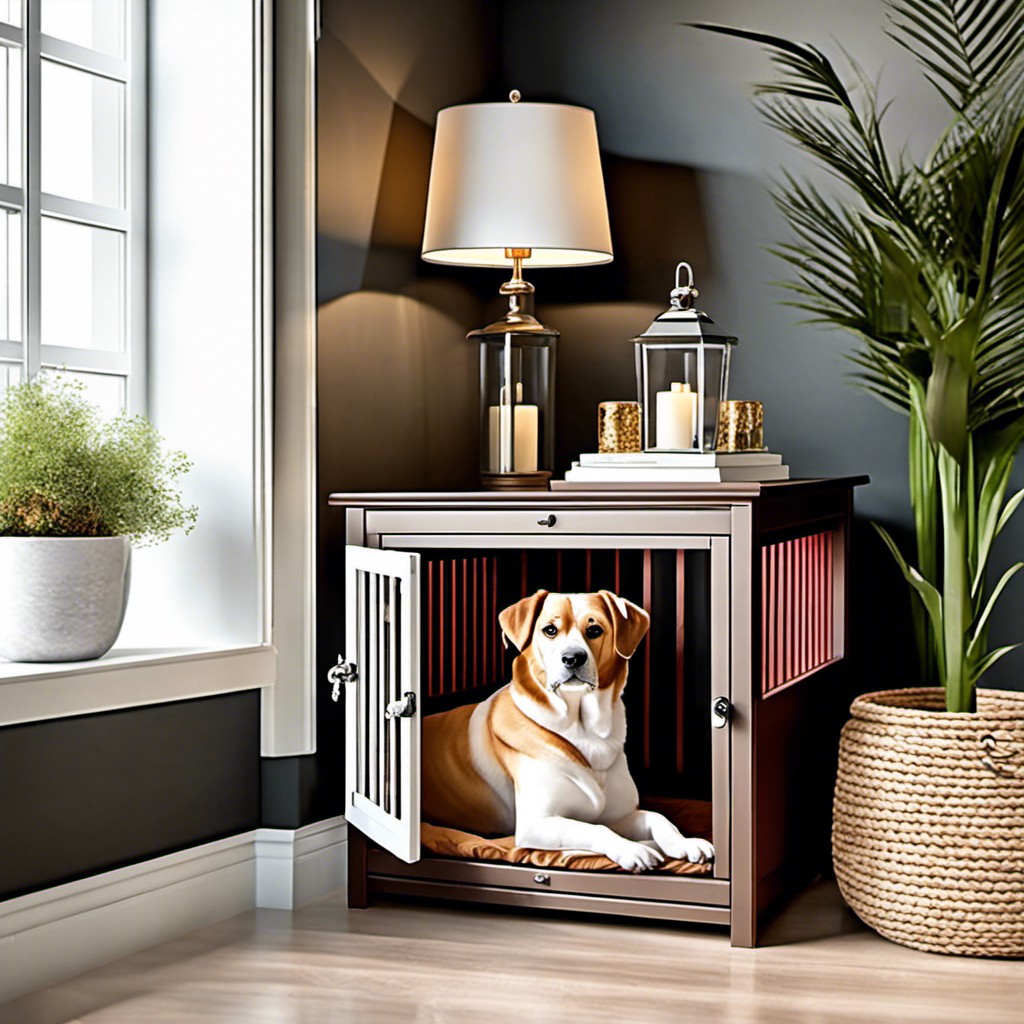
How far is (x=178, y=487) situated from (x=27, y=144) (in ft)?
2.02

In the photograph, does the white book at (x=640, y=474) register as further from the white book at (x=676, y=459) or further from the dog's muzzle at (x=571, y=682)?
the dog's muzzle at (x=571, y=682)

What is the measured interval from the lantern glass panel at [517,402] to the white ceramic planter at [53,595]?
851 mm

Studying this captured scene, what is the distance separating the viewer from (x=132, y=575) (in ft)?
8.48

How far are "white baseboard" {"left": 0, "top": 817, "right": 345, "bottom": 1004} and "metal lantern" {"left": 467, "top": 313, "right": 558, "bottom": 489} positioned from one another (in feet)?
2.41

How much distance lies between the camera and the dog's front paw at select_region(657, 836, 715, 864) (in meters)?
2.38

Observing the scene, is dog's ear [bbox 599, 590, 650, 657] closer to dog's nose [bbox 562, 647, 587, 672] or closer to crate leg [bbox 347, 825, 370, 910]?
dog's nose [bbox 562, 647, 587, 672]

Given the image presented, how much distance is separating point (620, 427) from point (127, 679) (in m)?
0.97

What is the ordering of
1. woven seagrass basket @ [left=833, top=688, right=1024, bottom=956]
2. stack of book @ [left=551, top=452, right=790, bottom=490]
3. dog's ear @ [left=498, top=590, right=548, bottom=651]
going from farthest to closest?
dog's ear @ [left=498, top=590, right=548, bottom=651] → stack of book @ [left=551, top=452, right=790, bottom=490] → woven seagrass basket @ [left=833, top=688, right=1024, bottom=956]

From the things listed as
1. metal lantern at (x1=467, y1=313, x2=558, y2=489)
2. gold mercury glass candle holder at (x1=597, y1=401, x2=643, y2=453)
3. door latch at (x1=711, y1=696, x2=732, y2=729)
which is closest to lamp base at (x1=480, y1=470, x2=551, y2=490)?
metal lantern at (x1=467, y1=313, x2=558, y2=489)

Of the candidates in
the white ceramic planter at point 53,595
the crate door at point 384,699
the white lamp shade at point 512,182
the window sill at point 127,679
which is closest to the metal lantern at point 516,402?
the white lamp shade at point 512,182

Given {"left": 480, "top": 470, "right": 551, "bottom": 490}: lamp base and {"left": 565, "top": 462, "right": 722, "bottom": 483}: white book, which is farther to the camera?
{"left": 480, "top": 470, "right": 551, "bottom": 490}: lamp base

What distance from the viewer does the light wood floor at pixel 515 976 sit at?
6.66ft

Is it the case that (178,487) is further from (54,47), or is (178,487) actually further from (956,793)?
(956,793)

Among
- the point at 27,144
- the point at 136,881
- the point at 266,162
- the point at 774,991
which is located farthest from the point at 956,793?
the point at 27,144
